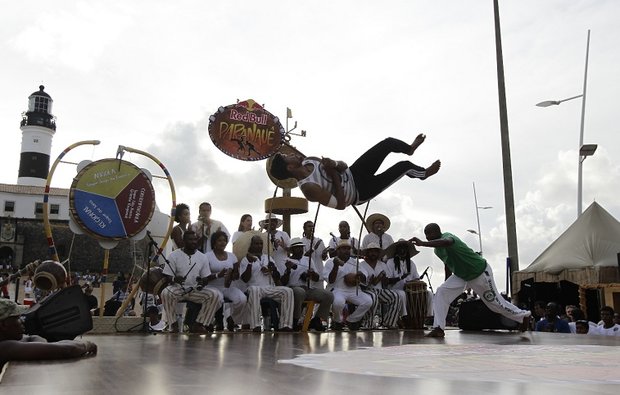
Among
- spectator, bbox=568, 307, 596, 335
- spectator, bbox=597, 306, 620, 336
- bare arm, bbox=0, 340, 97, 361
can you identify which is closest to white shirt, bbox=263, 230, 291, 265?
spectator, bbox=568, 307, 596, 335

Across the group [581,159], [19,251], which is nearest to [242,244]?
[581,159]

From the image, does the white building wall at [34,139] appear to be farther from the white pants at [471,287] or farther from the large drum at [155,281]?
the white pants at [471,287]

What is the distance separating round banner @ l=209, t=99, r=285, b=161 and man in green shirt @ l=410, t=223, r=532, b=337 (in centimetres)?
304

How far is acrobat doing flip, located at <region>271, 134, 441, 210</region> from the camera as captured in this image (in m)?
5.88

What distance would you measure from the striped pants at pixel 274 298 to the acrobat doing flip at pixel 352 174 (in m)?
1.50

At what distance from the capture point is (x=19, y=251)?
4328 cm

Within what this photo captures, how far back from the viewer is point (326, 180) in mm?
5953

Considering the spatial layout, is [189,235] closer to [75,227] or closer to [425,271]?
[75,227]

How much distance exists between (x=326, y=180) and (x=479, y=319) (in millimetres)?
3350

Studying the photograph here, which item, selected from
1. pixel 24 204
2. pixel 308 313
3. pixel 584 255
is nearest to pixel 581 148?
pixel 584 255

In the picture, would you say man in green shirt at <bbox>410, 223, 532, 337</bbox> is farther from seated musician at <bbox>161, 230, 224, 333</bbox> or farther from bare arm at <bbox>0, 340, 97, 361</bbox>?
bare arm at <bbox>0, 340, 97, 361</bbox>

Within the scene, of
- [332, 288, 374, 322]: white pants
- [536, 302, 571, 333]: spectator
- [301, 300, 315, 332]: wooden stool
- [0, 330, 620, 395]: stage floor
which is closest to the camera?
[0, 330, 620, 395]: stage floor

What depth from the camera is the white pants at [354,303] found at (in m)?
8.14

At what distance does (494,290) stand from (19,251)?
142 feet
